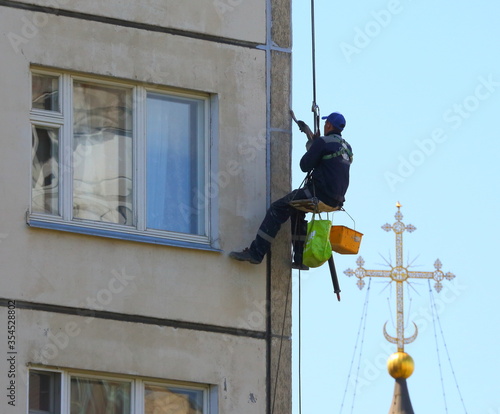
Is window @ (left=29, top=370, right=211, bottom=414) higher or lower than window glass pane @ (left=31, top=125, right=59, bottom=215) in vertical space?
lower

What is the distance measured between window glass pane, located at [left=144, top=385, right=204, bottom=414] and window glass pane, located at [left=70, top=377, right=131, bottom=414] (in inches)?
9.7

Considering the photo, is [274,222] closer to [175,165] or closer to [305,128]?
[175,165]

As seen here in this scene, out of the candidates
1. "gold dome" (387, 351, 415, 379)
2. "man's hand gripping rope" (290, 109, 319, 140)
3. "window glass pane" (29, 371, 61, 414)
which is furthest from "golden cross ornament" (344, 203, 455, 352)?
"window glass pane" (29, 371, 61, 414)

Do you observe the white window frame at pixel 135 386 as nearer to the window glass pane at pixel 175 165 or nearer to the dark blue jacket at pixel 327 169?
the window glass pane at pixel 175 165

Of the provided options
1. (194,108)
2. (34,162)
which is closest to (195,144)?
(194,108)

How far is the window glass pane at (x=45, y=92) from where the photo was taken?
20.9 m

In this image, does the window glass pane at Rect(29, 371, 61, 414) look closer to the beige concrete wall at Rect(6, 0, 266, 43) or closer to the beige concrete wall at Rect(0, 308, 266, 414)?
the beige concrete wall at Rect(0, 308, 266, 414)

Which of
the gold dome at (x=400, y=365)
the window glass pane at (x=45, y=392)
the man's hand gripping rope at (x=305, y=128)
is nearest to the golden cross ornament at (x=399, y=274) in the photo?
the gold dome at (x=400, y=365)

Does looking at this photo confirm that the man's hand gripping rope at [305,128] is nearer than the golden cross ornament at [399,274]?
Yes

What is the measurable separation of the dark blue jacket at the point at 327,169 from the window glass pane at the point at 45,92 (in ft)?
9.73

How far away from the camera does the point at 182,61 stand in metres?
21.8

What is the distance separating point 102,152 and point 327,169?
8.54 feet

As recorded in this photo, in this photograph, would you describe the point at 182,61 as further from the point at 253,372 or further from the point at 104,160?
the point at 253,372

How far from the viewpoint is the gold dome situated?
194 feet
